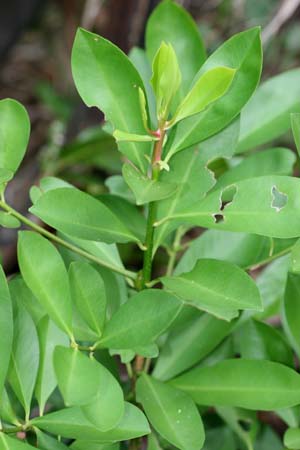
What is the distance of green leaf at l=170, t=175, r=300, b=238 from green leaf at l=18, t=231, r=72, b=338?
0.12m

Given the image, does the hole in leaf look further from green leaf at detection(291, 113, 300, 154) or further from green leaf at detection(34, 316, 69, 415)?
green leaf at detection(34, 316, 69, 415)

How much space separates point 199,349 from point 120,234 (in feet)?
0.59

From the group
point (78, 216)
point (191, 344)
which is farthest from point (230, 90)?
point (191, 344)

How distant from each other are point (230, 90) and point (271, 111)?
175 mm

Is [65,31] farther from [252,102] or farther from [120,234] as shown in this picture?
[120,234]

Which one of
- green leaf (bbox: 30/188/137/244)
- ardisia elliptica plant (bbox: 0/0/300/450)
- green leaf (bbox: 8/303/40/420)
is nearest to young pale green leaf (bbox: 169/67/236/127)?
ardisia elliptica plant (bbox: 0/0/300/450)

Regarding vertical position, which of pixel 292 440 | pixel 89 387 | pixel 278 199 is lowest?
pixel 292 440

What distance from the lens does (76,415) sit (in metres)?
0.57

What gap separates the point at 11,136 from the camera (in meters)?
0.62

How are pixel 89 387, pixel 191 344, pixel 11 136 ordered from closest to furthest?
1. pixel 89 387
2. pixel 11 136
3. pixel 191 344

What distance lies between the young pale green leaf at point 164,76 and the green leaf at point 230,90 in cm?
5

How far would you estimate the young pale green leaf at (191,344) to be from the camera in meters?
0.71

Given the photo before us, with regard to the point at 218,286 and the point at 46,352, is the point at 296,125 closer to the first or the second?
the point at 218,286

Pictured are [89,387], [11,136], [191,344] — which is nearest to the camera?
[89,387]
